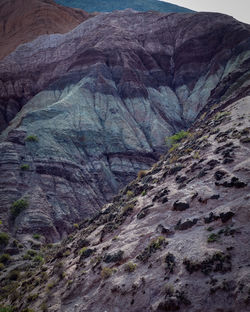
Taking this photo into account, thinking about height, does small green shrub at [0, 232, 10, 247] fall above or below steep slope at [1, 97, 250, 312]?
below

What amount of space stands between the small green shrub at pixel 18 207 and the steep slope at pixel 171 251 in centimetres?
921

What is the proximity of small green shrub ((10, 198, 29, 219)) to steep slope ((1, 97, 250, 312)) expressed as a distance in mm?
9208

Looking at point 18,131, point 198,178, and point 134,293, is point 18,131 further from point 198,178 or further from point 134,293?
point 134,293

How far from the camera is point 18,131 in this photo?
42.4 meters

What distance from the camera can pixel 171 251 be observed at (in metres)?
12.2

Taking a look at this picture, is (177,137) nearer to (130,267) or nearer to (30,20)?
(130,267)

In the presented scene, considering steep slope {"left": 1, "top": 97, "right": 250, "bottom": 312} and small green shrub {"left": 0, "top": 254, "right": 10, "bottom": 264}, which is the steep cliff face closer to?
small green shrub {"left": 0, "top": 254, "right": 10, "bottom": 264}

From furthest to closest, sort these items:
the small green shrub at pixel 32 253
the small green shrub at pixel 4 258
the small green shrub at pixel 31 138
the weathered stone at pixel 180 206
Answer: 1. the small green shrub at pixel 31 138
2. the small green shrub at pixel 32 253
3. the small green shrub at pixel 4 258
4. the weathered stone at pixel 180 206

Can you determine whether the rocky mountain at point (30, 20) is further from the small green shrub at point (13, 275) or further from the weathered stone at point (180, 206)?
the weathered stone at point (180, 206)

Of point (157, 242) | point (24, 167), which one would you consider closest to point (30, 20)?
point (24, 167)

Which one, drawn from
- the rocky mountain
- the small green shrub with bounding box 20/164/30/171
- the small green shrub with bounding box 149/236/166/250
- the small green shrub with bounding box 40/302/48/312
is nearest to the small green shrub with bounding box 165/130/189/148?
the small green shrub with bounding box 20/164/30/171

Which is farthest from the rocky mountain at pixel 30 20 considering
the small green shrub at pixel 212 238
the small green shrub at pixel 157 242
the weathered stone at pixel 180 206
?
the small green shrub at pixel 212 238

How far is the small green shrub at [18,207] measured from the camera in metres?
30.7

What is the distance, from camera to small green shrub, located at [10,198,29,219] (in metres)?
30.7
